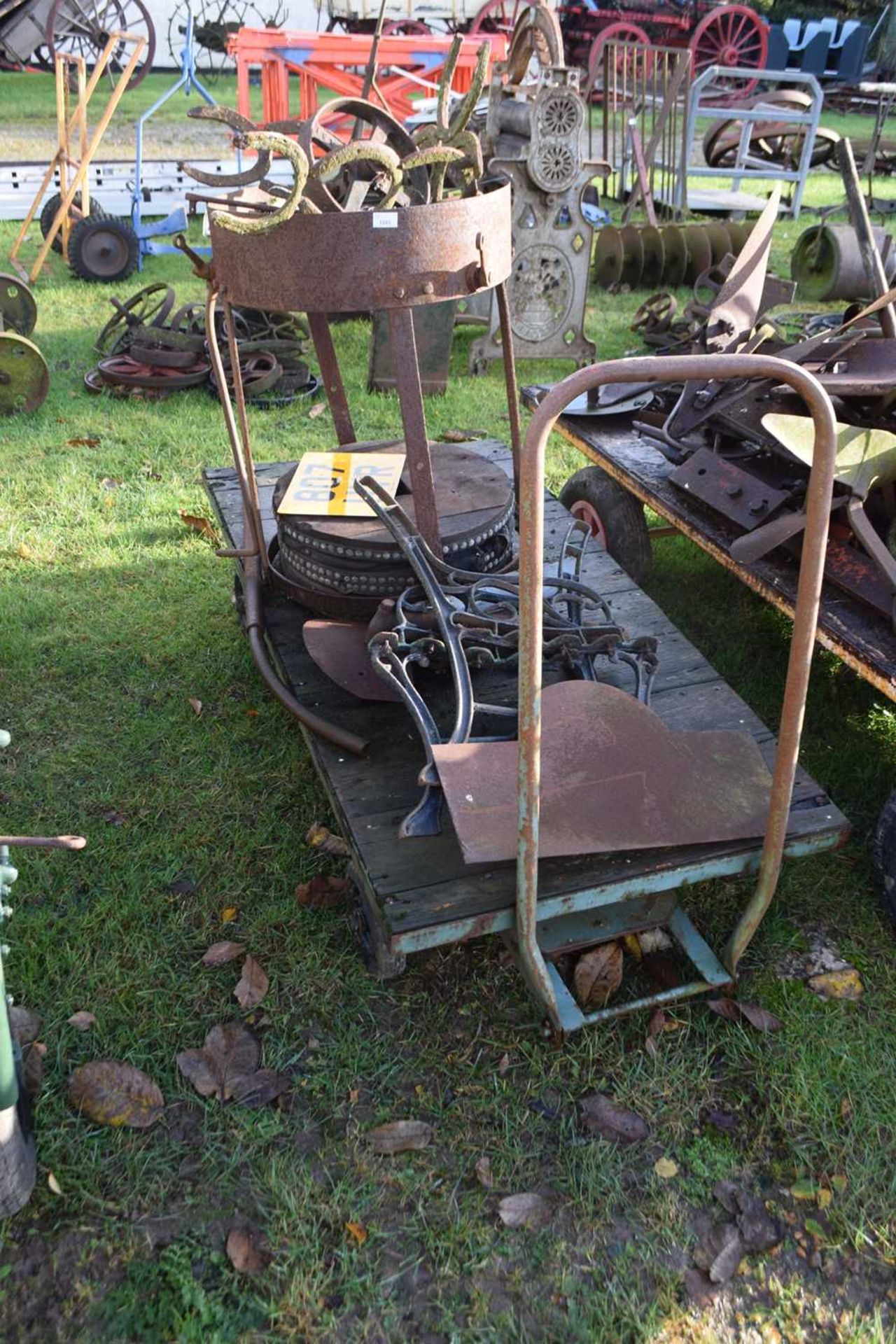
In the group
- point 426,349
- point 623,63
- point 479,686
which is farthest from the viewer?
point 623,63

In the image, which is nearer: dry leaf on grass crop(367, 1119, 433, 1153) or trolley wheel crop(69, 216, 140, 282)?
dry leaf on grass crop(367, 1119, 433, 1153)

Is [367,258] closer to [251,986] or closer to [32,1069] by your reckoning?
[251,986]

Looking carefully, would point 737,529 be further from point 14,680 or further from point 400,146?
point 14,680

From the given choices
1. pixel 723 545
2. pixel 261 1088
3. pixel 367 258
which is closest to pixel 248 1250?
pixel 261 1088

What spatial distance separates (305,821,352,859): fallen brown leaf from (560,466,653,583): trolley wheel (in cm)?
165

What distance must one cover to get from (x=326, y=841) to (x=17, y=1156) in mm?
1145

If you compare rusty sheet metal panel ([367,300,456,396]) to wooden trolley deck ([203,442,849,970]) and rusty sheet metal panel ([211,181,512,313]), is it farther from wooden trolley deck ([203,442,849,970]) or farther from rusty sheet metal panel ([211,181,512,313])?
rusty sheet metal panel ([211,181,512,313])

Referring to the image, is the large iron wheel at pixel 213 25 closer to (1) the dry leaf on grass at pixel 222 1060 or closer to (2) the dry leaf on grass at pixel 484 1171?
(1) the dry leaf on grass at pixel 222 1060

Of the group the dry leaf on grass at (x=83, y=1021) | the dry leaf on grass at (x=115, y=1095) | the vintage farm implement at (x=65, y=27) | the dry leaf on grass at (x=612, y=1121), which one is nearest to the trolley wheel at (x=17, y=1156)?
the dry leaf on grass at (x=115, y=1095)

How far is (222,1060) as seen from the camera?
2303 millimetres

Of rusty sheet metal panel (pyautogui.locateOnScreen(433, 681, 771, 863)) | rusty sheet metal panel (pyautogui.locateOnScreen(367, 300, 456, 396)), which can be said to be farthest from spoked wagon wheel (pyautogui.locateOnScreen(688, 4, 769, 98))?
rusty sheet metal panel (pyautogui.locateOnScreen(433, 681, 771, 863))

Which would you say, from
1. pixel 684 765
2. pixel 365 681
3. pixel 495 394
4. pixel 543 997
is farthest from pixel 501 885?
pixel 495 394

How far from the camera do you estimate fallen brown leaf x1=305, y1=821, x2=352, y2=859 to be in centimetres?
286

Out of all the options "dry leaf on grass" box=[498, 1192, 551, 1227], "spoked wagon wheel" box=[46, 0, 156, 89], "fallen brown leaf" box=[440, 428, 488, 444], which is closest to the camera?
"dry leaf on grass" box=[498, 1192, 551, 1227]
